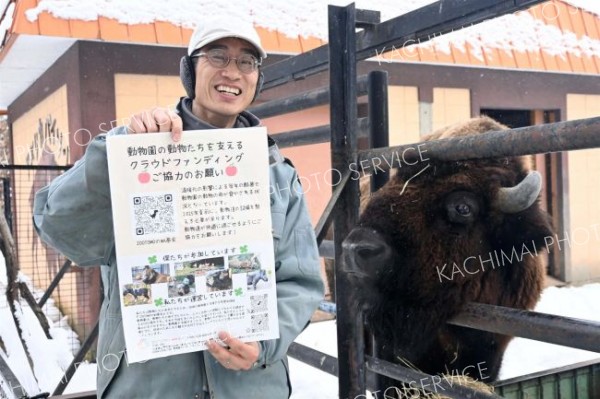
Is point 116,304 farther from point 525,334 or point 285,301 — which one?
point 525,334

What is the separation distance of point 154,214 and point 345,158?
137cm

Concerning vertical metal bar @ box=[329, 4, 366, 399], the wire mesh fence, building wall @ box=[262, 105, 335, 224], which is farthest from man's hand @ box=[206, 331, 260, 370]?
building wall @ box=[262, 105, 335, 224]

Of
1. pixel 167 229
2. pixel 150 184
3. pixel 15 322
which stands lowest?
pixel 15 322

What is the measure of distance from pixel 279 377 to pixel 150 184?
2.29 feet

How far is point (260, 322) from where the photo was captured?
5.51ft

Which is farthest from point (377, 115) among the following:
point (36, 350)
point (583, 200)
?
point (583, 200)

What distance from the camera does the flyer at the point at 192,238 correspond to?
1.59m

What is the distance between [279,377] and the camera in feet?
5.93

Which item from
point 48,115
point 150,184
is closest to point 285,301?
point 150,184

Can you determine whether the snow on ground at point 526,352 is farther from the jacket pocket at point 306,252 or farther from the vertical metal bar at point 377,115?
the jacket pocket at point 306,252

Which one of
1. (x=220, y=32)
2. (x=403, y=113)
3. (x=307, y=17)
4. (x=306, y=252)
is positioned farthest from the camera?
(x=403, y=113)

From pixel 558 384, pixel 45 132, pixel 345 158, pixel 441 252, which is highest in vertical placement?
pixel 45 132

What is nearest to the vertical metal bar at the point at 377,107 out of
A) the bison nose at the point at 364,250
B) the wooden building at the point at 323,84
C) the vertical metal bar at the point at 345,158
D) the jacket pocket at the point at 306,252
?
the vertical metal bar at the point at 345,158

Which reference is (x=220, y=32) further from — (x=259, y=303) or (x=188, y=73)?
(x=259, y=303)
